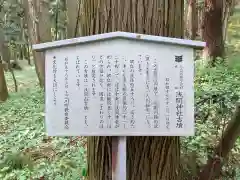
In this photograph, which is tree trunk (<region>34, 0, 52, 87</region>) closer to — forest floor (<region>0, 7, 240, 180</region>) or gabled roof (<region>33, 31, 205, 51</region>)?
forest floor (<region>0, 7, 240, 180</region>)

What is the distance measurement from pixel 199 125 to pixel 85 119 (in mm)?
2714

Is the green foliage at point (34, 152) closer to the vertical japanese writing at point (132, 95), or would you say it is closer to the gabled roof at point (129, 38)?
the vertical japanese writing at point (132, 95)

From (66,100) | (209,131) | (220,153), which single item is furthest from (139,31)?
(209,131)

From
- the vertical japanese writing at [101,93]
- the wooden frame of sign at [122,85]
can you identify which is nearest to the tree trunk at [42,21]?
the wooden frame of sign at [122,85]

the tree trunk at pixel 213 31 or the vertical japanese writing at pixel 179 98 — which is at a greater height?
the tree trunk at pixel 213 31

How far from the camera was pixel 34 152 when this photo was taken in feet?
18.5

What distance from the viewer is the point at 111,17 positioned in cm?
296

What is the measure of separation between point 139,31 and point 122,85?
0.56 m

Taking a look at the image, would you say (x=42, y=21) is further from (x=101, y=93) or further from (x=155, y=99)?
(x=155, y=99)

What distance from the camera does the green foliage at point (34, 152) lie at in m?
4.74

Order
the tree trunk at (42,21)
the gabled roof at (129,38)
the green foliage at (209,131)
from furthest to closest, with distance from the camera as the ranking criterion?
1. the tree trunk at (42,21)
2. the green foliage at (209,131)
3. the gabled roof at (129,38)

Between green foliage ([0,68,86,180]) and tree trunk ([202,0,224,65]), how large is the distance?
15.5ft

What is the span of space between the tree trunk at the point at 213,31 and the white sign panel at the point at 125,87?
7463 mm

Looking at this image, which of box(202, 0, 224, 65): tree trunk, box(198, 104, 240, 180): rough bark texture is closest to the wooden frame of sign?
box(198, 104, 240, 180): rough bark texture
